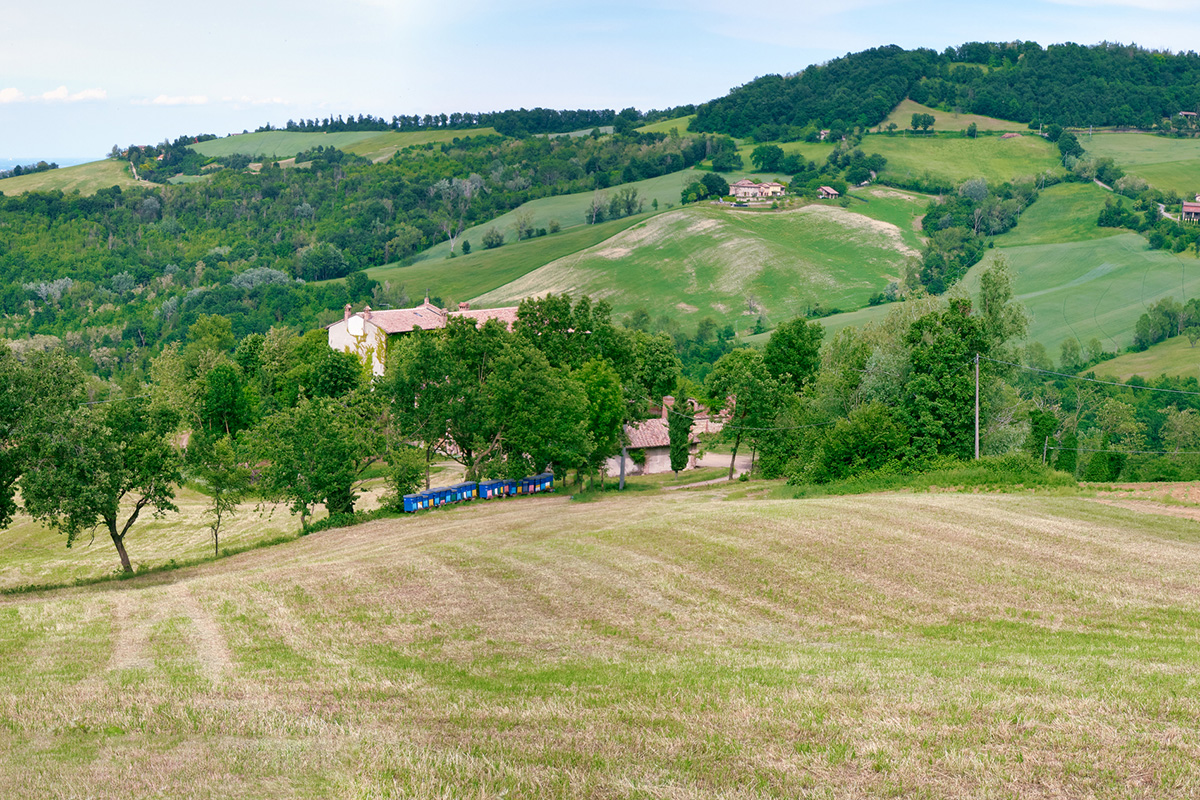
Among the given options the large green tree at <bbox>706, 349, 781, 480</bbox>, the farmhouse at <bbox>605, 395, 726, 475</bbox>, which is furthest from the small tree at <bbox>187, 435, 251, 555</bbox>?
the large green tree at <bbox>706, 349, 781, 480</bbox>

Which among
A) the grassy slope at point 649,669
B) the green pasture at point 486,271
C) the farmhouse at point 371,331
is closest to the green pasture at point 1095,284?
the green pasture at point 486,271

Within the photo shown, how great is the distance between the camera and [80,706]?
15.6m

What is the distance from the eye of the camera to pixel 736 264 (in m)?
166

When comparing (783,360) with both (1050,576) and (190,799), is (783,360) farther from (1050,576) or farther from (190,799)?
(190,799)

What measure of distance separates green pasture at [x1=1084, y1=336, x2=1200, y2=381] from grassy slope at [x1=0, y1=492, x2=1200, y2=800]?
82.1 meters

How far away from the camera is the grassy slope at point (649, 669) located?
11.2 metres

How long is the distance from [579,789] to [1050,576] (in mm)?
23065

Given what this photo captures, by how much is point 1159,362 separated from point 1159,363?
18.6 inches

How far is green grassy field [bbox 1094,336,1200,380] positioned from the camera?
107 meters

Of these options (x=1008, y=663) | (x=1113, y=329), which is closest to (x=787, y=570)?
(x=1008, y=663)

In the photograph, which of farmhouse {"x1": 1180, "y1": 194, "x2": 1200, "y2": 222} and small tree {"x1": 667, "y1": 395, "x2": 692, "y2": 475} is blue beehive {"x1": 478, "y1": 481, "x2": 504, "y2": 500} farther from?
farmhouse {"x1": 1180, "y1": 194, "x2": 1200, "y2": 222}

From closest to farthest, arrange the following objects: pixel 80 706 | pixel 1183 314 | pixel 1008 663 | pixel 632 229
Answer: pixel 80 706 < pixel 1008 663 < pixel 1183 314 < pixel 632 229

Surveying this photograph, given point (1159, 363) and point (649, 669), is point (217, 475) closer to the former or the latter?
point (649, 669)

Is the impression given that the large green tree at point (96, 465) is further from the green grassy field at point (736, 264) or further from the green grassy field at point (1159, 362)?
the green grassy field at point (736, 264)
